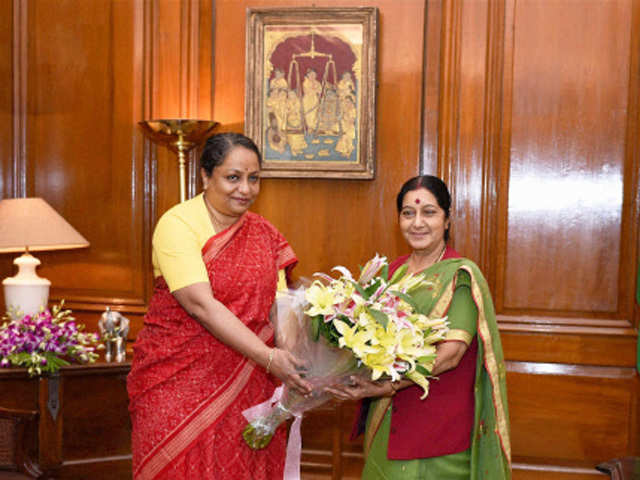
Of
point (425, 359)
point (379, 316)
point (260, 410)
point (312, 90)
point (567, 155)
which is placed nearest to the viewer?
point (379, 316)

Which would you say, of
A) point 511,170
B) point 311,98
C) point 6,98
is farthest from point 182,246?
point 6,98

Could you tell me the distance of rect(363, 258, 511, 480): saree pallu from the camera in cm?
197

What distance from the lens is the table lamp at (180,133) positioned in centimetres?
337

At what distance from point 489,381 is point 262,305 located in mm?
730

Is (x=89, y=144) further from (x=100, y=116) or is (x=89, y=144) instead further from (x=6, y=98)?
(x=6, y=98)

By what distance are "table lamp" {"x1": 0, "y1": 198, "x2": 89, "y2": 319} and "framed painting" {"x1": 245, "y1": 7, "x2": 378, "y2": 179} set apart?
1.08 meters

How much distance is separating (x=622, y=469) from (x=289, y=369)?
1113 millimetres

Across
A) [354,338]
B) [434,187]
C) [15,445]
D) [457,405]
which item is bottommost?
[15,445]

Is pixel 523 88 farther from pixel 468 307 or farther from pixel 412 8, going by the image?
pixel 468 307

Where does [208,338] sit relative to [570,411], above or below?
above

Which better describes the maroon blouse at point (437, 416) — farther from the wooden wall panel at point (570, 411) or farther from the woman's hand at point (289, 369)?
the wooden wall panel at point (570, 411)

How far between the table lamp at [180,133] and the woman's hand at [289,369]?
1745mm

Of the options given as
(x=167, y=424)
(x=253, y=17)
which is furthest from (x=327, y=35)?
(x=167, y=424)

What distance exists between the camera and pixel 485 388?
79.2 inches
